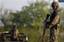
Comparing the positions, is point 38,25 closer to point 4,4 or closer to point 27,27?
point 27,27

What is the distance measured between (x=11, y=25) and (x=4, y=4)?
225mm

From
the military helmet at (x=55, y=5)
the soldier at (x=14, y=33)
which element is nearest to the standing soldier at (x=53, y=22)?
the military helmet at (x=55, y=5)

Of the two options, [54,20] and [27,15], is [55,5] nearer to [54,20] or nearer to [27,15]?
[54,20]

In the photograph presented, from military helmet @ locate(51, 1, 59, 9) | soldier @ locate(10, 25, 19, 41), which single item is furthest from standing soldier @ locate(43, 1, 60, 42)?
soldier @ locate(10, 25, 19, 41)

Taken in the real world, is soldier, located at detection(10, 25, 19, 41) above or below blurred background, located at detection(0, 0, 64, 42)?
below

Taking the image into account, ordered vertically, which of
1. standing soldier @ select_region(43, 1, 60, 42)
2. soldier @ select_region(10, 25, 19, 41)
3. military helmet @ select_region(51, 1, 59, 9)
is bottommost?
soldier @ select_region(10, 25, 19, 41)

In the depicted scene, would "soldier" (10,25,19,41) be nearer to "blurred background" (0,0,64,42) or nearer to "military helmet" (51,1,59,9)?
"blurred background" (0,0,64,42)

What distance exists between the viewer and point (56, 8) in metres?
2.67

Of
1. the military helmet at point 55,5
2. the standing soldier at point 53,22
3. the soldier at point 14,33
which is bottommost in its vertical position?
the soldier at point 14,33

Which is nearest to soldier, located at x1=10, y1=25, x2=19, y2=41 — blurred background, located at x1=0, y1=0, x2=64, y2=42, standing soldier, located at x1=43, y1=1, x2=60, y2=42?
blurred background, located at x1=0, y1=0, x2=64, y2=42

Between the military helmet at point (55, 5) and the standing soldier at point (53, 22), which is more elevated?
the military helmet at point (55, 5)

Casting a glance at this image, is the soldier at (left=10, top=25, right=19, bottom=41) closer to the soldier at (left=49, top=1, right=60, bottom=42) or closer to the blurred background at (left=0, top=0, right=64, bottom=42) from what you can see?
the blurred background at (left=0, top=0, right=64, bottom=42)

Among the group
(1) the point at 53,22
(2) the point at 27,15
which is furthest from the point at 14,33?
(1) the point at 53,22

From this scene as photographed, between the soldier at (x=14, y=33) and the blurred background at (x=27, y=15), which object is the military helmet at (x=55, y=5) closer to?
the blurred background at (x=27, y=15)
